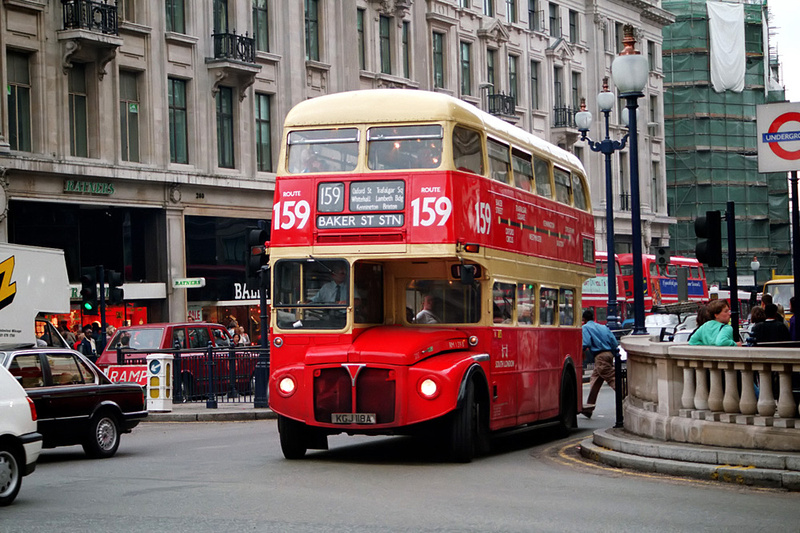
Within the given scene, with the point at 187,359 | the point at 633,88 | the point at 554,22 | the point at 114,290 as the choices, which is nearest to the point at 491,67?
the point at 554,22

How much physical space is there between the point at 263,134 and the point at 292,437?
1099 inches

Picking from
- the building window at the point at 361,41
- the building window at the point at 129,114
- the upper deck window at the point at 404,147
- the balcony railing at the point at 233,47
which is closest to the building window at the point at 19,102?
the building window at the point at 129,114

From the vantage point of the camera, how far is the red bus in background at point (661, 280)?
2154 inches

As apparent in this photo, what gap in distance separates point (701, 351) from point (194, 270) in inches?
1066

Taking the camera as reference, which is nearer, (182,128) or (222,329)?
(222,329)

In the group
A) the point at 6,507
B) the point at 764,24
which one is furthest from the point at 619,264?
the point at 6,507

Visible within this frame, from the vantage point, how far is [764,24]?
83000 mm

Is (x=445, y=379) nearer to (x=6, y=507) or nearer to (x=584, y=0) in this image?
(x=6, y=507)

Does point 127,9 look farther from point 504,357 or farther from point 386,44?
point 504,357

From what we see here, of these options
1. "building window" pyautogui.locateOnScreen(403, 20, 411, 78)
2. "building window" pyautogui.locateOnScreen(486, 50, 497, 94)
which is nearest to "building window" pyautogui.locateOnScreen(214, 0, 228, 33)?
"building window" pyautogui.locateOnScreen(403, 20, 411, 78)

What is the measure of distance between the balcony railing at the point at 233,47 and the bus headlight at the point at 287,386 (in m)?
25.8

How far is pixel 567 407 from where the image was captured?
19.9m

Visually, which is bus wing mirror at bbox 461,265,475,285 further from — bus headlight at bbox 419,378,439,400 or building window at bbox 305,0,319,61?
building window at bbox 305,0,319,61

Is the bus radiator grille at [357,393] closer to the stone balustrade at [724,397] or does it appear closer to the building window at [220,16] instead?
the stone balustrade at [724,397]
